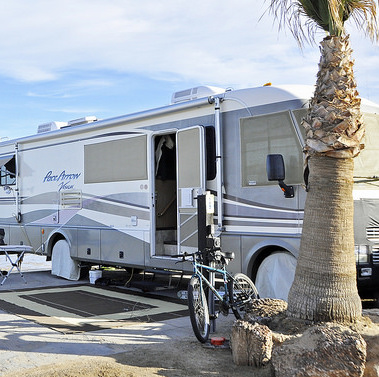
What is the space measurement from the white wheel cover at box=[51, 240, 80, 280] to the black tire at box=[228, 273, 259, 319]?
5.24 metres

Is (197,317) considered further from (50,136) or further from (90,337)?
(50,136)

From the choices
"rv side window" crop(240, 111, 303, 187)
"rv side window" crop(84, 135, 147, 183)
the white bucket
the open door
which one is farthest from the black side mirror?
the white bucket

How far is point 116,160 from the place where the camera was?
10195 mm

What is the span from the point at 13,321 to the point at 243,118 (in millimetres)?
4250

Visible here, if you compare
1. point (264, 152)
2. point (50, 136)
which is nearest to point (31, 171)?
point (50, 136)

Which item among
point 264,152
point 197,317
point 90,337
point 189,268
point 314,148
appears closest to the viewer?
point 314,148

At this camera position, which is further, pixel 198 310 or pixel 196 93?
pixel 196 93

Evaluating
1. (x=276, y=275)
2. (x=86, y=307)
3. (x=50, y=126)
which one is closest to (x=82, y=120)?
(x=50, y=126)

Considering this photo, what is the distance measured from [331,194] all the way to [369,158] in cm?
260

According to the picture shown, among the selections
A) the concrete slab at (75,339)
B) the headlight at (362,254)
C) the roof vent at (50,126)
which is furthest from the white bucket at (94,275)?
the headlight at (362,254)

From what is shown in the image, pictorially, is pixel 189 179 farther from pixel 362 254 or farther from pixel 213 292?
pixel 362 254

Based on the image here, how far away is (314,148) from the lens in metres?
5.46

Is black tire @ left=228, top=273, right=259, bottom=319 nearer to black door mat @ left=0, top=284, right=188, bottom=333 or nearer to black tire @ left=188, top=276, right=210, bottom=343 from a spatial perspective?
black tire @ left=188, top=276, right=210, bottom=343

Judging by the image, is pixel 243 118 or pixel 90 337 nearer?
pixel 90 337
